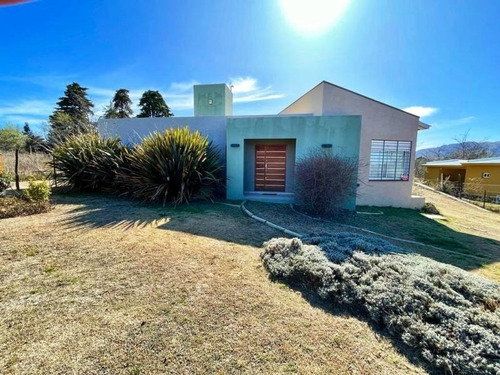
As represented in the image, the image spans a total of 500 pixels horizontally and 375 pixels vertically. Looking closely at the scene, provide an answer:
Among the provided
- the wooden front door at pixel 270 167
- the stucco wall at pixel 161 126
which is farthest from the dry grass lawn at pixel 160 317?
the stucco wall at pixel 161 126

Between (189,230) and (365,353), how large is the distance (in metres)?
4.39

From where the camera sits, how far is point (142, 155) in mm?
8469

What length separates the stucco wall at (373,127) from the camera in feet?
37.4

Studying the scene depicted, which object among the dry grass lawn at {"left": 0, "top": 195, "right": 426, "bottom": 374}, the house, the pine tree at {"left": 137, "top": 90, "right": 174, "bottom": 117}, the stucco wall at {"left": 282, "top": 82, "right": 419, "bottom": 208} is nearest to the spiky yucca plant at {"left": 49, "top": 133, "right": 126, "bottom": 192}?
the house

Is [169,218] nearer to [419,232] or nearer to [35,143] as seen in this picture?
[419,232]

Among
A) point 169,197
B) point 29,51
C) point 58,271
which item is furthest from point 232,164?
point 29,51

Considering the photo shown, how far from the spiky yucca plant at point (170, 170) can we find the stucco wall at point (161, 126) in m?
2.62

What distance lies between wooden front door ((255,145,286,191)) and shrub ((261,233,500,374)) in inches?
281

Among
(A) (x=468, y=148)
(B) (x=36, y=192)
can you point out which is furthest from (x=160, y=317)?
(A) (x=468, y=148)

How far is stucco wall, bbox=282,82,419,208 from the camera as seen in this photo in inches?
449

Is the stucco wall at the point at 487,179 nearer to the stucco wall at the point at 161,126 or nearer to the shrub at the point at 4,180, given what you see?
the stucco wall at the point at 161,126

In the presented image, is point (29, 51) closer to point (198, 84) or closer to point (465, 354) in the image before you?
point (198, 84)

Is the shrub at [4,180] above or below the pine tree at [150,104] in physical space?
below

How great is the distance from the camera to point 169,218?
21.4 feet
